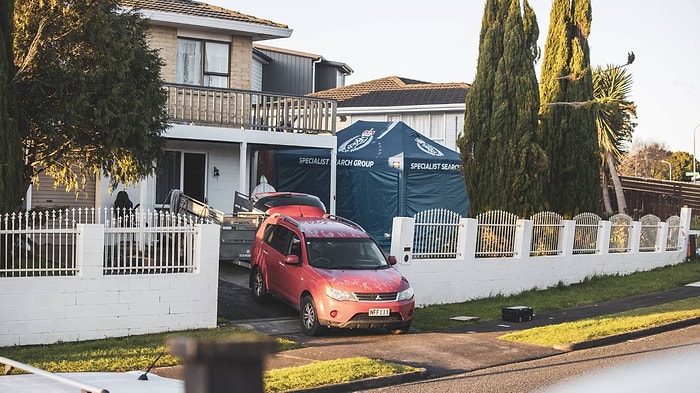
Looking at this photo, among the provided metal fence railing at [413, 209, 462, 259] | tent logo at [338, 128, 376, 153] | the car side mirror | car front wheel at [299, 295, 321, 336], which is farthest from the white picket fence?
tent logo at [338, 128, 376, 153]

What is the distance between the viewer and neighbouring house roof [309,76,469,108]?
33.8 m

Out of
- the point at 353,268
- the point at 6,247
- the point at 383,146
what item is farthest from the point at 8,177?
the point at 383,146

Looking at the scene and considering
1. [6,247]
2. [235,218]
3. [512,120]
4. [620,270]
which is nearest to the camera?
[6,247]

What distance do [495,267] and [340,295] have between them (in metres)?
5.85

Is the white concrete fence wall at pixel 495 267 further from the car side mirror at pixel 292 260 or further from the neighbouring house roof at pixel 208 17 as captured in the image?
the neighbouring house roof at pixel 208 17

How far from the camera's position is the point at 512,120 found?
21422 mm

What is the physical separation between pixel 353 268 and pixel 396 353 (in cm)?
250

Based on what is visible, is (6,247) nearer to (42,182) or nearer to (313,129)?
(42,182)

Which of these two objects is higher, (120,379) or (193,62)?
(193,62)

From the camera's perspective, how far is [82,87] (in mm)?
13852

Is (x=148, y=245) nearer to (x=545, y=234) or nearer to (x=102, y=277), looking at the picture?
(x=102, y=277)

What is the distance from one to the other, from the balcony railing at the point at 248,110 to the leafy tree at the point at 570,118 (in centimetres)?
610

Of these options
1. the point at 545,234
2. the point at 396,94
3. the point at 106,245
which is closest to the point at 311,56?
the point at 396,94

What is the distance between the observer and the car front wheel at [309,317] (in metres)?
14.2
